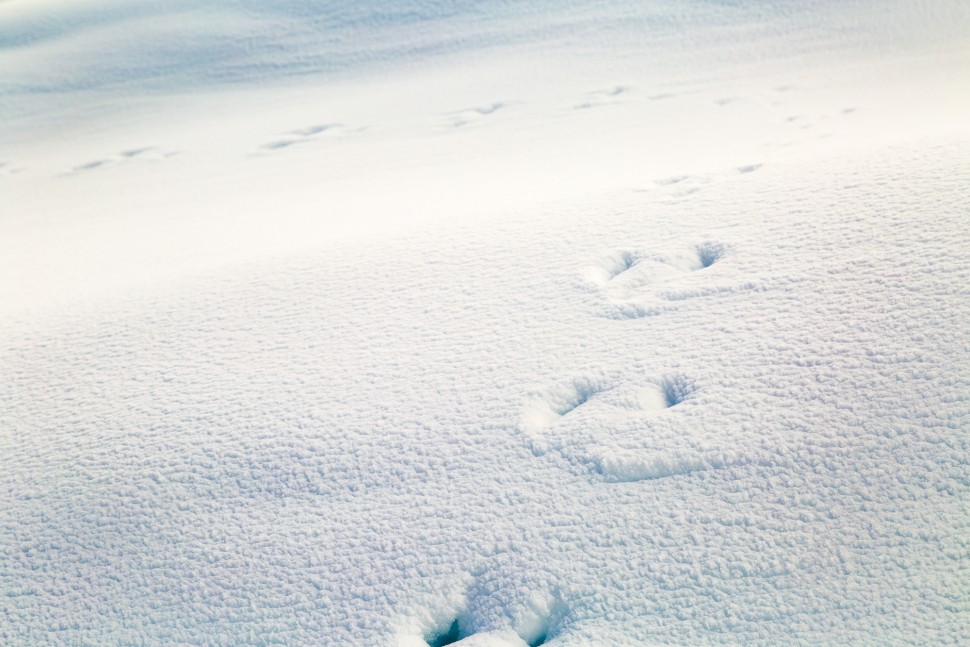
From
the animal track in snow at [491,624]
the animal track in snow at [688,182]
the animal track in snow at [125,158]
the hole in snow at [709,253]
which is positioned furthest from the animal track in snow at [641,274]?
the animal track in snow at [125,158]

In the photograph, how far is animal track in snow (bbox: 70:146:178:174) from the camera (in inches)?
181

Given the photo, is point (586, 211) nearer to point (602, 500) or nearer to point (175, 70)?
point (602, 500)

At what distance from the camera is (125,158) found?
4684 millimetres

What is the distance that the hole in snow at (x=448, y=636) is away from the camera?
4.66 feet

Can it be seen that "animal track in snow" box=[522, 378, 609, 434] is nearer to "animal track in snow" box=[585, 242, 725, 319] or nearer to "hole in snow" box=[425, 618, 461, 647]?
"animal track in snow" box=[585, 242, 725, 319]

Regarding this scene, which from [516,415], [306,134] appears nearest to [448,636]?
[516,415]

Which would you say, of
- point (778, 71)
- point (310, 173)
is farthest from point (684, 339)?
point (778, 71)

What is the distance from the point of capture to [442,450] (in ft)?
5.48

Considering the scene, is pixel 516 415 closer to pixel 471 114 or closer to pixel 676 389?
pixel 676 389

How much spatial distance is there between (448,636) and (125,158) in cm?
406

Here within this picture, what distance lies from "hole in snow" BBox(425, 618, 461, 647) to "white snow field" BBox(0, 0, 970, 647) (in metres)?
0.01

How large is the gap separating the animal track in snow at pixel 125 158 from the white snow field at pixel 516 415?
4.29 feet

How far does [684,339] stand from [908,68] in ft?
12.4

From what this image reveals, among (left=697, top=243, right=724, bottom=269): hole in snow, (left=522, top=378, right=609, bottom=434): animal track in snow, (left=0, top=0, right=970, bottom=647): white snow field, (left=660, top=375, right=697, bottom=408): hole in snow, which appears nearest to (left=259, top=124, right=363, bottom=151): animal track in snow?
(left=0, top=0, right=970, bottom=647): white snow field
